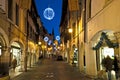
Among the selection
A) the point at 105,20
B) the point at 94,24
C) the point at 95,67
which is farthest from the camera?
the point at 95,67

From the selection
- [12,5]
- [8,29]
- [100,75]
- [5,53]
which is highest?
[12,5]

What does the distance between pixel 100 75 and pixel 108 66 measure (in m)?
3.60

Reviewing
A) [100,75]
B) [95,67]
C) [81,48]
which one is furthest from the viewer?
[81,48]

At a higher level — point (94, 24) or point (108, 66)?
point (94, 24)

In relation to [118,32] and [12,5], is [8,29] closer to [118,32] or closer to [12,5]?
[12,5]

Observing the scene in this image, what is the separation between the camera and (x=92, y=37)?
1009 inches

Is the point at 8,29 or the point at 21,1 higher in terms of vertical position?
the point at 21,1

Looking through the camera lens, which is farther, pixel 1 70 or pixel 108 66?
pixel 1 70

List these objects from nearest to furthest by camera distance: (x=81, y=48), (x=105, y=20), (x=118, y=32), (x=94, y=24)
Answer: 1. (x=118, y=32)
2. (x=105, y=20)
3. (x=94, y=24)
4. (x=81, y=48)

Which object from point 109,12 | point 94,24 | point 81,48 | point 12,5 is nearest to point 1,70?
point 12,5

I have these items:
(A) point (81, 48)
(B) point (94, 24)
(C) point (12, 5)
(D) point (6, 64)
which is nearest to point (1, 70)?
(D) point (6, 64)

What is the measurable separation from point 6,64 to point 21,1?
6515 mm

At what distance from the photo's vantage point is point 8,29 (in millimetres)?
24656

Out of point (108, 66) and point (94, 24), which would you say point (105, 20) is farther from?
point (94, 24)
